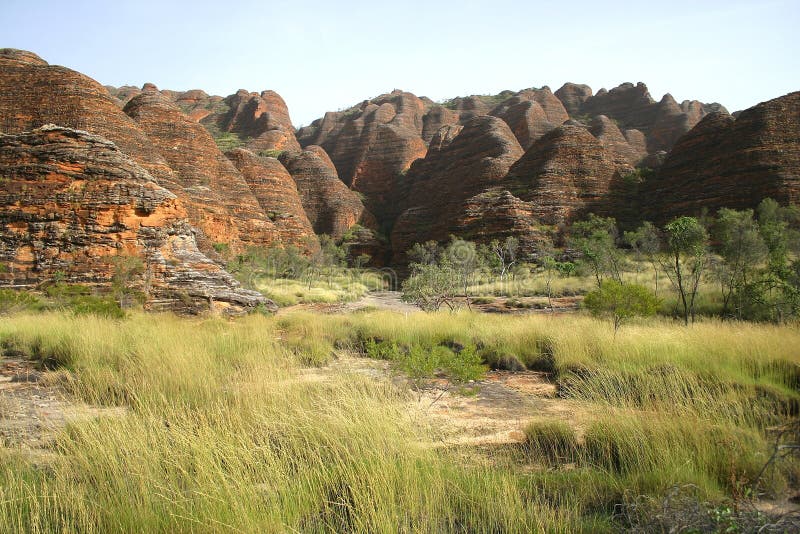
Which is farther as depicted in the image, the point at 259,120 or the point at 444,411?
the point at 259,120

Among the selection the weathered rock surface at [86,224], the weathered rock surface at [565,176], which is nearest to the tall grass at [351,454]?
the weathered rock surface at [86,224]

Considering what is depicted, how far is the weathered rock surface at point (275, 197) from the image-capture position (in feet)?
136

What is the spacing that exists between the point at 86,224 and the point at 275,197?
29495 mm

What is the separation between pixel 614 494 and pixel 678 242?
13.3m

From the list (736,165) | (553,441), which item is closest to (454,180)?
(736,165)

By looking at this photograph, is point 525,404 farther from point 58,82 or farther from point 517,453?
point 58,82

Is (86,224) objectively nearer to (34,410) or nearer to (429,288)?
(34,410)

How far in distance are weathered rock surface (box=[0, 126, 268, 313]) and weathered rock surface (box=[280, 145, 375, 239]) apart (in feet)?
118

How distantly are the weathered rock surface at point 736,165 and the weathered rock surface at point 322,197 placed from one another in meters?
35.5

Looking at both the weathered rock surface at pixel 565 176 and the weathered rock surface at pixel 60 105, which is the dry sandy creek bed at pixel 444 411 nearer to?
the weathered rock surface at pixel 60 105

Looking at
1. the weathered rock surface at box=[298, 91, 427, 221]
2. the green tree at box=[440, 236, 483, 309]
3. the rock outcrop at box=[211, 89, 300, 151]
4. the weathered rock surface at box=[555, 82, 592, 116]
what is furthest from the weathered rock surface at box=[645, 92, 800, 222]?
the rock outcrop at box=[211, 89, 300, 151]

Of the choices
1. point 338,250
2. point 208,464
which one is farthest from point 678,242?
point 338,250

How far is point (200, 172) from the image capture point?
3244cm

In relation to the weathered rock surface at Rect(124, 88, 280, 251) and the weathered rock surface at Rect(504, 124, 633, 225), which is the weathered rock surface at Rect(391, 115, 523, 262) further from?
the weathered rock surface at Rect(124, 88, 280, 251)
